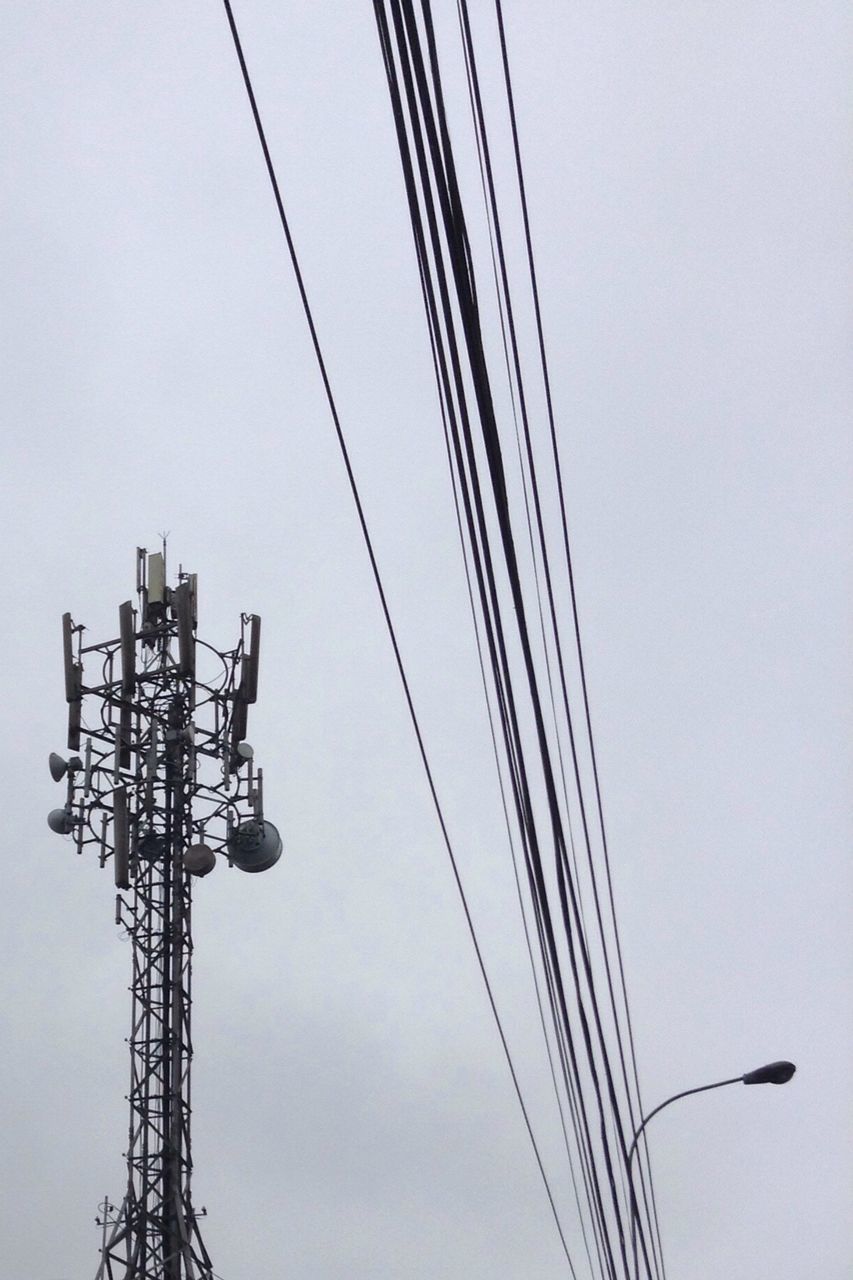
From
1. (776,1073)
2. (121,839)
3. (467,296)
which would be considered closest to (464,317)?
(467,296)

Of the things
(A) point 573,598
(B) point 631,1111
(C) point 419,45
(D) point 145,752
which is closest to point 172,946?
(D) point 145,752

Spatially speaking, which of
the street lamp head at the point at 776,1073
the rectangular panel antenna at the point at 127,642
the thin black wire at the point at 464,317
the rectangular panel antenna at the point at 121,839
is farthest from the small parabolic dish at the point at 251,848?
the thin black wire at the point at 464,317

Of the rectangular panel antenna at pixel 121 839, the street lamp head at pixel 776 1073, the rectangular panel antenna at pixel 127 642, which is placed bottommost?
the street lamp head at pixel 776 1073

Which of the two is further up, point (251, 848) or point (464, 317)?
point (251, 848)

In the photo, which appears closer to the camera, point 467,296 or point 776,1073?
point 467,296

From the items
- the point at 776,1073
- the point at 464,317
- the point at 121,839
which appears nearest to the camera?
the point at 464,317

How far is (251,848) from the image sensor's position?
2458 centimetres

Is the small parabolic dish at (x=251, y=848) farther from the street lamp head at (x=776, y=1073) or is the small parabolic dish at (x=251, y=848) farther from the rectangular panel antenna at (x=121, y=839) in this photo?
the street lamp head at (x=776, y=1073)

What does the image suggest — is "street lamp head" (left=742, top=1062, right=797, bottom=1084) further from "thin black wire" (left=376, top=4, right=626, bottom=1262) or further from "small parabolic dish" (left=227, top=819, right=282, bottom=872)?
"small parabolic dish" (left=227, top=819, right=282, bottom=872)

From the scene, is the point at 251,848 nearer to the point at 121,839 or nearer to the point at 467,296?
the point at 121,839

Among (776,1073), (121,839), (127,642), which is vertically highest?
(127,642)

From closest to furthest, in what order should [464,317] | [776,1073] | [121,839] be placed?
[464,317]
[776,1073]
[121,839]

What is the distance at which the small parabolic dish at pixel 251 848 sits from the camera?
24.6 m

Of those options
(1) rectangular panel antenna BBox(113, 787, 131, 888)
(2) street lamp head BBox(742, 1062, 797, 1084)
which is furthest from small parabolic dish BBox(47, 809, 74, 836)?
(2) street lamp head BBox(742, 1062, 797, 1084)
